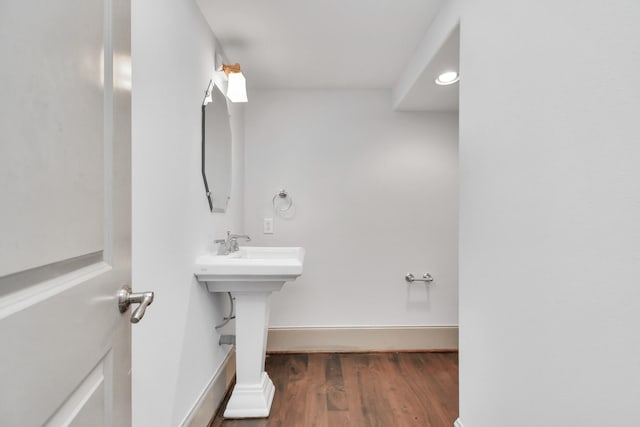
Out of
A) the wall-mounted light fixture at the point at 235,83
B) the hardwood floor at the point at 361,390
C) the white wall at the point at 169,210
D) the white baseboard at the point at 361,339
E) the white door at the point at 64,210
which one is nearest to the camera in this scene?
the white door at the point at 64,210

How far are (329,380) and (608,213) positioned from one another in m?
2.02

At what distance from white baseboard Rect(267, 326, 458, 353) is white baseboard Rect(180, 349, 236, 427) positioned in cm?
53

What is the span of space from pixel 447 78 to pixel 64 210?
2.26 metres

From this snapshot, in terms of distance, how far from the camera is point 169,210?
4.48ft

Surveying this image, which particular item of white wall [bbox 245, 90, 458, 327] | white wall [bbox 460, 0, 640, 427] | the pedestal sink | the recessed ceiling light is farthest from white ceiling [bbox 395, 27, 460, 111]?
the pedestal sink

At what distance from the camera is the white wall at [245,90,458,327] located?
284cm

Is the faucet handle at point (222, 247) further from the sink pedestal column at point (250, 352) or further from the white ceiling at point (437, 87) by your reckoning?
the white ceiling at point (437, 87)

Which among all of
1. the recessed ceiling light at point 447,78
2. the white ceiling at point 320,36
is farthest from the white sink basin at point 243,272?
the recessed ceiling light at point 447,78

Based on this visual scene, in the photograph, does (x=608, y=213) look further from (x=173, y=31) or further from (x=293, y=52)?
(x=293, y=52)

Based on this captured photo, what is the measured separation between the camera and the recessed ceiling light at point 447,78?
6.96 ft

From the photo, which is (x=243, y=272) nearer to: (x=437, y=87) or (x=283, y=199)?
(x=283, y=199)

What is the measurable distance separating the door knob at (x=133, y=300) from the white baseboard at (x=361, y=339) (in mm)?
2263

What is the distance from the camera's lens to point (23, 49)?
1.23ft

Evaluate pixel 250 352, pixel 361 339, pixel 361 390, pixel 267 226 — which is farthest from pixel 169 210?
pixel 361 339
